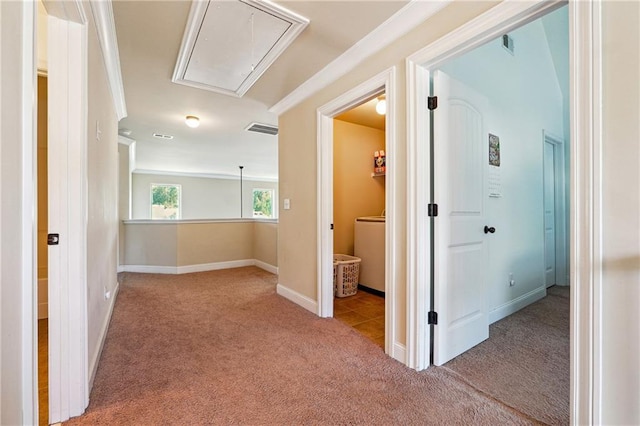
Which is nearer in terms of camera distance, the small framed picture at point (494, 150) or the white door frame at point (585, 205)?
the white door frame at point (585, 205)

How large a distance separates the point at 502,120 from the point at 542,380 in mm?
2218

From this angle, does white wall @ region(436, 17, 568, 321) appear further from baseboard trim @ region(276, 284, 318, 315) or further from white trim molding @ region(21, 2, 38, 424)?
white trim molding @ region(21, 2, 38, 424)

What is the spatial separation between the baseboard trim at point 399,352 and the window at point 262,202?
917cm

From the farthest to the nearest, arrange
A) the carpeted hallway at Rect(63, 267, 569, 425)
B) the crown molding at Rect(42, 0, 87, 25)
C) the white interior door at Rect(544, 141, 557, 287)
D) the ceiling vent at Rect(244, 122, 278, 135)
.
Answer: the ceiling vent at Rect(244, 122, 278, 135), the white interior door at Rect(544, 141, 557, 287), the carpeted hallway at Rect(63, 267, 569, 425), the crown molding at Rect(42, 0, 87, 25)

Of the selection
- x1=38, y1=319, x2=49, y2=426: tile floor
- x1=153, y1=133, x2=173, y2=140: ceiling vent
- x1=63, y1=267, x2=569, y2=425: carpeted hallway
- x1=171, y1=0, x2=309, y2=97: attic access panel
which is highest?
x1=153, y1=133, x2=173, y2=140: ceiling vent

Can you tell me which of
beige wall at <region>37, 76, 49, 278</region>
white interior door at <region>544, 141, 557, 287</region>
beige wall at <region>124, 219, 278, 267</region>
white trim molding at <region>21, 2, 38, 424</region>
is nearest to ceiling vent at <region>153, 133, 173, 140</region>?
beige wall at <region>124, 219, 278, 267</region>

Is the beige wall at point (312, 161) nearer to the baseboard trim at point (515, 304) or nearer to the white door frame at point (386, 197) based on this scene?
the white door frame at point (386, 197)

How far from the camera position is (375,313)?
289cm

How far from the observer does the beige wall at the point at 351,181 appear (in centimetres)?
399

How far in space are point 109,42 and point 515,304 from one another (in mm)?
4265

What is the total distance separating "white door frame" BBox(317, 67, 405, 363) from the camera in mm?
1983

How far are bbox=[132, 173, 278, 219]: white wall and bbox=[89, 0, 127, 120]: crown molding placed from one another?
632 centimetres

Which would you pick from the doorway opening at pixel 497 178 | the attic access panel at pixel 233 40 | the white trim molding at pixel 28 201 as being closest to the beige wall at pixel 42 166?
the attic access panel at pixel 233 40

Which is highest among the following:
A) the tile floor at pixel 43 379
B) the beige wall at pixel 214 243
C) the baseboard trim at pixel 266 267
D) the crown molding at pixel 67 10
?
the crown molding at pixel 67 10
